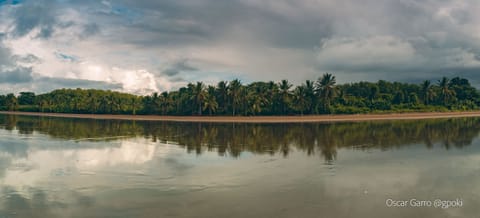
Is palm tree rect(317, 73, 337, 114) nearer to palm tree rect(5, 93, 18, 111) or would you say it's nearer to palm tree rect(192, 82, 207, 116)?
palm tree rect(192, 82, 207, 116)

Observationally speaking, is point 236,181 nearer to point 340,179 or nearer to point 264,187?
point 264,187

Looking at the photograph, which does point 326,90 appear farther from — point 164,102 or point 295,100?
point 164,102

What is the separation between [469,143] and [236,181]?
953 inches

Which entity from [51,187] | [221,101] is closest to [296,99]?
[221,101]

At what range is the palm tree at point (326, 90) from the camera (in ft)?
262

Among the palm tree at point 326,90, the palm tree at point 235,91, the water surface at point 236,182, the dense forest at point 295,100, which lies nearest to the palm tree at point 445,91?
the dense forest at point 295,100

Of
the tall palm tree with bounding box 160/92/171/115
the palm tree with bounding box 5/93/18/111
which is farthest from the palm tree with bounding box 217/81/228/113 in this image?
the palm tree with bounding box 5/93/18/111

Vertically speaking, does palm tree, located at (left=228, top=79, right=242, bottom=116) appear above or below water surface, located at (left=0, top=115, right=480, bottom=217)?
above

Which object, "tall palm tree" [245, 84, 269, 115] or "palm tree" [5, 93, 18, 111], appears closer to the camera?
"tall palm tree" [245, 84, 269, 115]

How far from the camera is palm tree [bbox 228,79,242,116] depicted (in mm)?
79438

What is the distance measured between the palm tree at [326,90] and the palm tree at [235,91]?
19942 mm

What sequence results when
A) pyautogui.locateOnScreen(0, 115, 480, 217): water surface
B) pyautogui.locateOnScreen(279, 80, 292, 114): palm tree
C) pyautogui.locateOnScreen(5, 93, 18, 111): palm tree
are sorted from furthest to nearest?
1. pyautogui.locateOnScreen(5, 93, 18, 111): palm tree
2. pyautogui.locateOnScreen(279, 80, 292, 114): palm tree
3. pyautogui.locateOnScreen(0, 115, 480, 217): water surface

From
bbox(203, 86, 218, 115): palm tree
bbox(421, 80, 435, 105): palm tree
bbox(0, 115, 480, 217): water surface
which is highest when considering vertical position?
bbox(421, 80, 435, 105): palm tree

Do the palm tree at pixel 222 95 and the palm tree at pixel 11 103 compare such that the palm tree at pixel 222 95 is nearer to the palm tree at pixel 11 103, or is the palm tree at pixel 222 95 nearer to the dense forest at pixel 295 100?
the dense forest at pixel 295 100
